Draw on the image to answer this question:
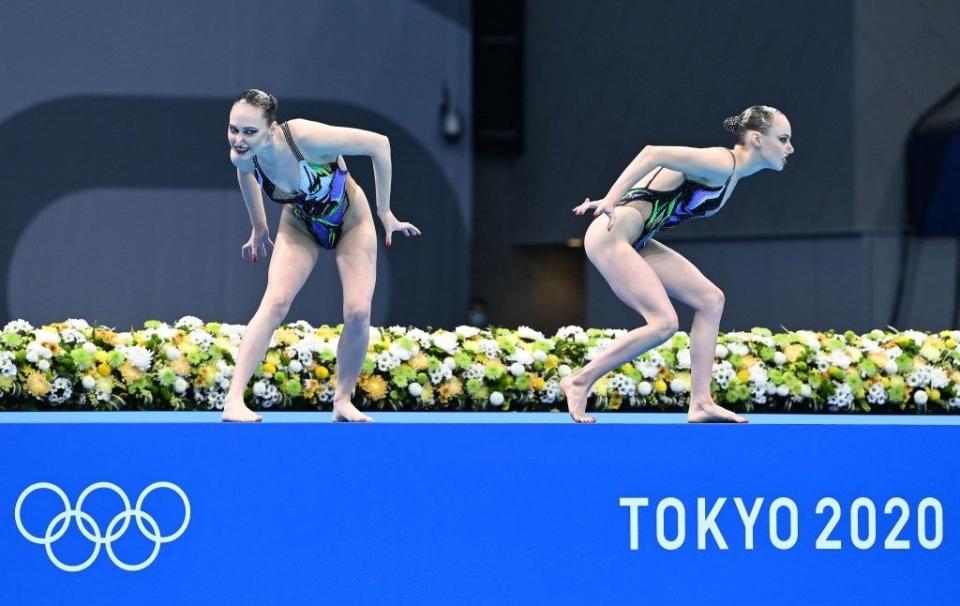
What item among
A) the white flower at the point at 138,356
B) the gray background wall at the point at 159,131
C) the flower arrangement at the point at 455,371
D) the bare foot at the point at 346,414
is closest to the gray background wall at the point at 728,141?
the gray background wall at the point at 159,131

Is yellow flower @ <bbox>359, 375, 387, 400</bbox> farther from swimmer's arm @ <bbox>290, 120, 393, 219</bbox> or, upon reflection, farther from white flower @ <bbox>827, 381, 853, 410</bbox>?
white flower @ <bbox>827, 381, 853, 410</bbox>

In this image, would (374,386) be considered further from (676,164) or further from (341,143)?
(676,164)

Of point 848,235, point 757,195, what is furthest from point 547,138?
point 848,235

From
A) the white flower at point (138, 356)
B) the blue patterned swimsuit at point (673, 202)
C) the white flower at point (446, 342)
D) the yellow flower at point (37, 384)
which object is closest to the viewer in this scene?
the blue patterned swimsuit at point (673, 202)

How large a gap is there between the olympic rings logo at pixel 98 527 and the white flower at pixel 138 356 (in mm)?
1604

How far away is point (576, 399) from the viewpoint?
5188mm

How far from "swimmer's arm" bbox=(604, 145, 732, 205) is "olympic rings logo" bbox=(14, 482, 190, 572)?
2.04 metres

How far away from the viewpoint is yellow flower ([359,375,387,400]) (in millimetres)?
6055

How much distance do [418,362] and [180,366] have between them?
111cm

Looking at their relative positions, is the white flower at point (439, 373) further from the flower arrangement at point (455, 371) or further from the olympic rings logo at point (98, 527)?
the olympic rings logo at point (98, 527)

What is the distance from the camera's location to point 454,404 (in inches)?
247

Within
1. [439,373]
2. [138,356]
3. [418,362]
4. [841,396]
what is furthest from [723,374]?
[138,356]

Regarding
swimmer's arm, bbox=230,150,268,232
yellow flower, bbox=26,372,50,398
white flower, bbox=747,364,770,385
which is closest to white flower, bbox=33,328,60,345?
yellow flower, bbox=26,372,50,398

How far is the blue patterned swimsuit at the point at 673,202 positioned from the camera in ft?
17.3
